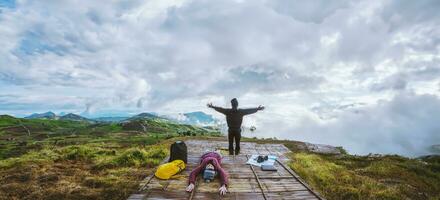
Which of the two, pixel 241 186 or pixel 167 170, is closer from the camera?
pixel 241 186

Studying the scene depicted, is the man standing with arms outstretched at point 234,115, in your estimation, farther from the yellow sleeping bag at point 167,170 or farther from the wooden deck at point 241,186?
the yellow sleeping bag at point 167,170

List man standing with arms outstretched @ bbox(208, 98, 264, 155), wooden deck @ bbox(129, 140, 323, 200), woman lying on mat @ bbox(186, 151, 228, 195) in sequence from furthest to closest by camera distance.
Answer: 1. man standing with arms outstretched @ bbox(208, 98, 264, 155)
2. woman lying on mat @ bbox(186, 151, 228, 195)
3. wooden deck @ bbox(129, 140, 323, 200)

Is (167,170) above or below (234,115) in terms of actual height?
below

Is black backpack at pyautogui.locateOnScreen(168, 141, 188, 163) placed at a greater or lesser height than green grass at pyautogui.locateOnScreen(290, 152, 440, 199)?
greater

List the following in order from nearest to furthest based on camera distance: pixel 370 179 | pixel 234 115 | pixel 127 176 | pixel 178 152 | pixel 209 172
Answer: pixel 209 172 < pixel 127 176 < pixel 178 152 < pixel 370 179 < pixel 234 115

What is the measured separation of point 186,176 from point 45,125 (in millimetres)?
136397

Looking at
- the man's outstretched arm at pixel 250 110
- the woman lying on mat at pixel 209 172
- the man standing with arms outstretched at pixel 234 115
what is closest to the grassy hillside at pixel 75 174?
the woman lying on mat at pixel 209 172

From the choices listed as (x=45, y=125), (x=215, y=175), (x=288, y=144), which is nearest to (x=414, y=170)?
(x=288, y=144)

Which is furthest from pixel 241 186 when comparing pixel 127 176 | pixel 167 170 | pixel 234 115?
pixel 234 115

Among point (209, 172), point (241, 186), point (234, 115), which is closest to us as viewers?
point (241, 186)

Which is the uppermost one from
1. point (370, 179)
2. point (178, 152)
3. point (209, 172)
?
point (178, 152)

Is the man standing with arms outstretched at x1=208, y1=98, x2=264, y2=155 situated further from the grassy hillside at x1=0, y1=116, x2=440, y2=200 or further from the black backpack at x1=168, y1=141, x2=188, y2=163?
the black backpack at x1=168, y1=141, x2=188, y2=163

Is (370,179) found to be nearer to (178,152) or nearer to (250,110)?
(250,110)

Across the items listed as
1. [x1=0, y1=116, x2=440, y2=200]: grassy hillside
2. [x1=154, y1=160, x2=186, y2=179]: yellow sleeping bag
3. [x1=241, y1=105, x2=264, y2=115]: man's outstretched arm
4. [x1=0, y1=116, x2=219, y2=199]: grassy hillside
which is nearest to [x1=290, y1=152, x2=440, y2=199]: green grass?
[x1=0, y1=116, x2=440, y2=200]: grassy hillside
